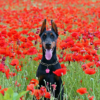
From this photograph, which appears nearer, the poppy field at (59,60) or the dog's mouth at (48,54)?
the poppy field at (59,60)

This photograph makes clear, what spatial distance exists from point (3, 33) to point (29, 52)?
1060 millimetres

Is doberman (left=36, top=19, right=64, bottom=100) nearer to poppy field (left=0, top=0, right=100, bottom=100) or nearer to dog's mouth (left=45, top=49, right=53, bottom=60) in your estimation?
dog's mouth (left=45, top=49, right=53, bottom=60)

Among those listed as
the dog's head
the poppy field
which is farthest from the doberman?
the poppy field

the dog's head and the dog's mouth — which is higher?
the dog's head

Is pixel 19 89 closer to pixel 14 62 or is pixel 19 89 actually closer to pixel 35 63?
pixel 14 62

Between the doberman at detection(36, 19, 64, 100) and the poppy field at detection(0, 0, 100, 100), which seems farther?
the doberman at detection(36, 19, 64, 100)

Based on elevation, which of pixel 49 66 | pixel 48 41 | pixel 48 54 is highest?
pixel 48 41

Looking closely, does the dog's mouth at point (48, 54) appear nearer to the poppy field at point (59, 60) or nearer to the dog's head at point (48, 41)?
the dog's head at point (48, 41)

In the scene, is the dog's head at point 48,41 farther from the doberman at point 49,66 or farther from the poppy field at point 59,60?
the poppy field at point 59,60

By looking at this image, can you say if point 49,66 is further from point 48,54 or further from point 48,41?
point 48,41

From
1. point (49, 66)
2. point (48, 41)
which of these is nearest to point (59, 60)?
point (49, 66)

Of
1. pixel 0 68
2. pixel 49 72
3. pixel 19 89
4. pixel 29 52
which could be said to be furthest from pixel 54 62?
pixel 0 68

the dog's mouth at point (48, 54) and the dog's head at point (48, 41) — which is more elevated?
the dog's head at point (48, 41)

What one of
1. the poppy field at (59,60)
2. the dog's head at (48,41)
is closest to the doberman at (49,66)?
the dog's head at (48,41)
